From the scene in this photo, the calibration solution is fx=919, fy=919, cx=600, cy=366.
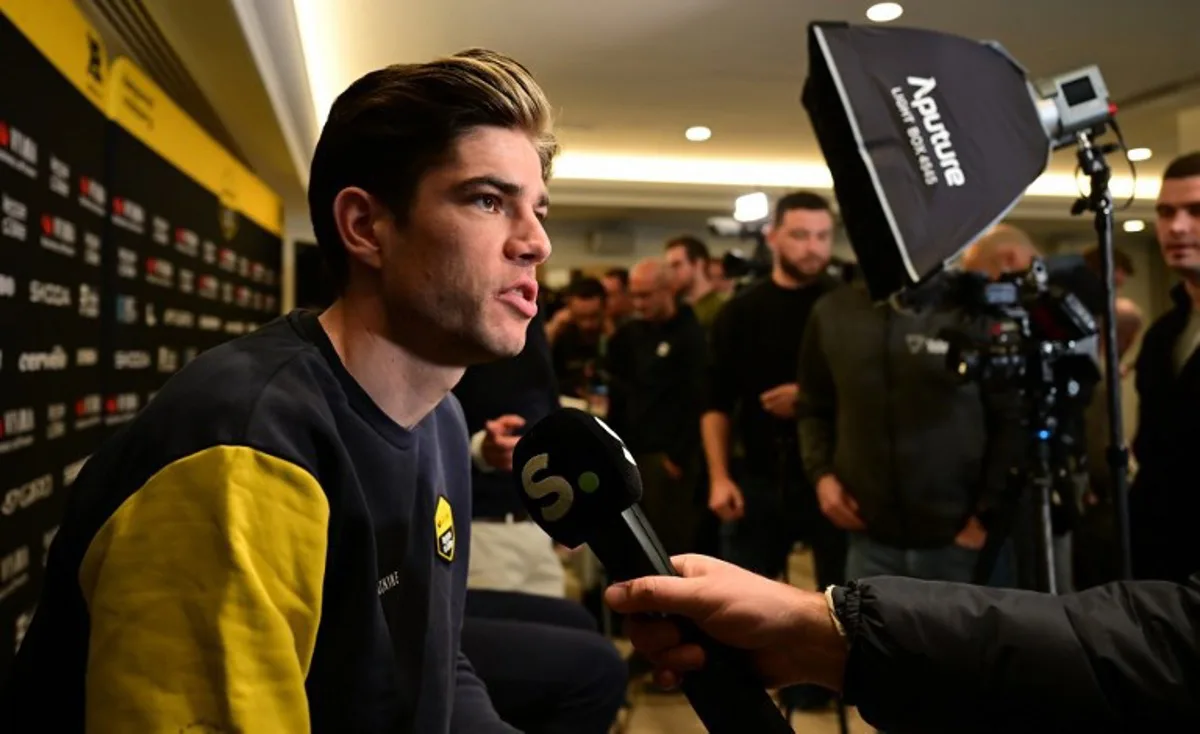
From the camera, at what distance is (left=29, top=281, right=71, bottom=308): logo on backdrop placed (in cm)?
194

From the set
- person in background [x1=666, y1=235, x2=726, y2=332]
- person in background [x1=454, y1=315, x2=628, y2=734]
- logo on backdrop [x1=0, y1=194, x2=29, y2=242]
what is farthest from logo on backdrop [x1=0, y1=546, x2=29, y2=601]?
person in background [x1=666, y1=235, x2=726, y2=332]

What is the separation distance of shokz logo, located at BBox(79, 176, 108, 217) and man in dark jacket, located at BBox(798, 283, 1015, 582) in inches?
74.9

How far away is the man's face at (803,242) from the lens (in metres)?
2.66

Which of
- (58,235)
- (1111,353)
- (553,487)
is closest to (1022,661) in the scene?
(553,487)

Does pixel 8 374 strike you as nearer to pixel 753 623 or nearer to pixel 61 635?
pixel 61 635

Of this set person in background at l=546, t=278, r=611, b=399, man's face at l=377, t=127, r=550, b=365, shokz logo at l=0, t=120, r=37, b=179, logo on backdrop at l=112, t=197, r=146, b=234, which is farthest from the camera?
person in background at l=546, t=278, r=611, b=399

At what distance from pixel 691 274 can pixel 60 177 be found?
8.24 feet

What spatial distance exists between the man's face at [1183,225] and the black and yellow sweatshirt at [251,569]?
75.2 inches

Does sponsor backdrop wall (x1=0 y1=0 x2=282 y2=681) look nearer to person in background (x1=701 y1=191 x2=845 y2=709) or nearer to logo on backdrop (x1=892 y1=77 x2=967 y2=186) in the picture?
logo on backdrop (x1=892 y1=77 x2=967 y2=186)

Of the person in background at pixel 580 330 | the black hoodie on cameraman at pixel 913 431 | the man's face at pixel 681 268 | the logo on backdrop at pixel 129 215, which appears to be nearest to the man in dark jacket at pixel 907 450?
the black hoodie on cameraman at pixel 913 431

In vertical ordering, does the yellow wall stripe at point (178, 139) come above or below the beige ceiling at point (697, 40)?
below

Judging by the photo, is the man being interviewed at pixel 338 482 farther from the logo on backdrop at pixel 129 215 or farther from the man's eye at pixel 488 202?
the logo on backdrop at pixel 129 215

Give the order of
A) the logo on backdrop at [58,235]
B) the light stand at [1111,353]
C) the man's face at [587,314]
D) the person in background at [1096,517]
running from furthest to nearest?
the man's face at [587,314], the person in background at [1096,517], the logo on backdrop at [58,235], the light stand at [1111,353]

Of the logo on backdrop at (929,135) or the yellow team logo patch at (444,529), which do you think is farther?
the logo on backdrop at (929,135)
